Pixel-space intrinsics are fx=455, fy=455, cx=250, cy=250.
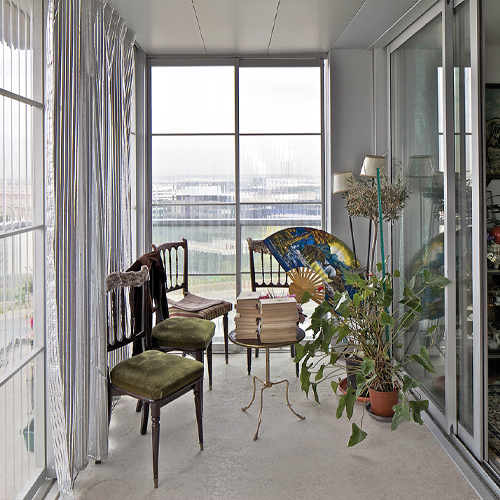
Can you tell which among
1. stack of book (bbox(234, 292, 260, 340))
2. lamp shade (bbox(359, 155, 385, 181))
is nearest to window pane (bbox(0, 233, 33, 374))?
stack of book (bbox(234, 292, 260, 340))

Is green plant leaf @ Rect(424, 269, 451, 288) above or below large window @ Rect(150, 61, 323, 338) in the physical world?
below

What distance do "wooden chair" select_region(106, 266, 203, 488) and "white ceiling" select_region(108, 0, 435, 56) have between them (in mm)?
1890

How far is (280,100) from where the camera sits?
428 cm

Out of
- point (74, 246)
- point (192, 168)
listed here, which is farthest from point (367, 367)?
point (192, 168)

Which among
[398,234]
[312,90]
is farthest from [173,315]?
[312,90]

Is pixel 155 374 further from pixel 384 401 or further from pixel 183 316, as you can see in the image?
pixel 384 401

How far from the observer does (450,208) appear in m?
2.67

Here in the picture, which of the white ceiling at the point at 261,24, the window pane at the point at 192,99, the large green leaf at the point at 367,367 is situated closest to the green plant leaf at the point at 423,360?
the large green leaf at the point at 367,367

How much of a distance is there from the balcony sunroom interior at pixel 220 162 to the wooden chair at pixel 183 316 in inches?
11.5

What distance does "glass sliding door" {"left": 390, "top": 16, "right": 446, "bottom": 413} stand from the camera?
2.86m

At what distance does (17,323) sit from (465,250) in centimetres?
231

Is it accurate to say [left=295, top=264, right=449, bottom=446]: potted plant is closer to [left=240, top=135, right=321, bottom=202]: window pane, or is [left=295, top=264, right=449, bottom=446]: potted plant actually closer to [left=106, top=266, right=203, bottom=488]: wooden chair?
[left=106, top=266, right=203, bottom=488]: wooden chair

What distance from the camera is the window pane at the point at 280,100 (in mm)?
4262

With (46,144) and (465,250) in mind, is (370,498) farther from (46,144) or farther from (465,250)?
(46,144)
